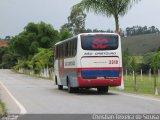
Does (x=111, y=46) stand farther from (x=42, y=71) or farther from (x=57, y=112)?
(x=42, y=71)

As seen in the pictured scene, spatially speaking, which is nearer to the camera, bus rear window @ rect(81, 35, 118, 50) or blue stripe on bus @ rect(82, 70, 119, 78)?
blue stripe on bus @ rect(82, 70, 119, 78)

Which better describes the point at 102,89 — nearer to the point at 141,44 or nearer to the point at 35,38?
the point at 35,38

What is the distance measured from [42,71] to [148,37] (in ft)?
103

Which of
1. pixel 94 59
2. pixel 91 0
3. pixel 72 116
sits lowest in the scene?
pixel 72 116

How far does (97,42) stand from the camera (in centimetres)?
2866

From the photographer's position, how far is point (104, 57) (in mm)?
28594

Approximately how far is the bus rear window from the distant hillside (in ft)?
208

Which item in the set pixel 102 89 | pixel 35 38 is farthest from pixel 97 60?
pixel 35 38

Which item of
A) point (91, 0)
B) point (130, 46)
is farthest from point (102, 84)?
point (130, 46)

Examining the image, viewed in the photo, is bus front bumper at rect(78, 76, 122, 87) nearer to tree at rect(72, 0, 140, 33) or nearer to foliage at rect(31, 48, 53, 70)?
tree at rect(72, 0, 140, 33)

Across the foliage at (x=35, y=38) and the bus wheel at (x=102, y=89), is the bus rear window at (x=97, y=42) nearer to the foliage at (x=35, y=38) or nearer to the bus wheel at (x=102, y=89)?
the bus wheel at (x=102, y=89)

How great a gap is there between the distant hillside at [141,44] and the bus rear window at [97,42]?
208 feet

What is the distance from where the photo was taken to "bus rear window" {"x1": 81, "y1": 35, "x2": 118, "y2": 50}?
93.8 ft

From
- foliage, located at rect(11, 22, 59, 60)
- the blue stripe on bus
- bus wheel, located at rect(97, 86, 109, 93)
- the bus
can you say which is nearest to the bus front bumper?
the bus
